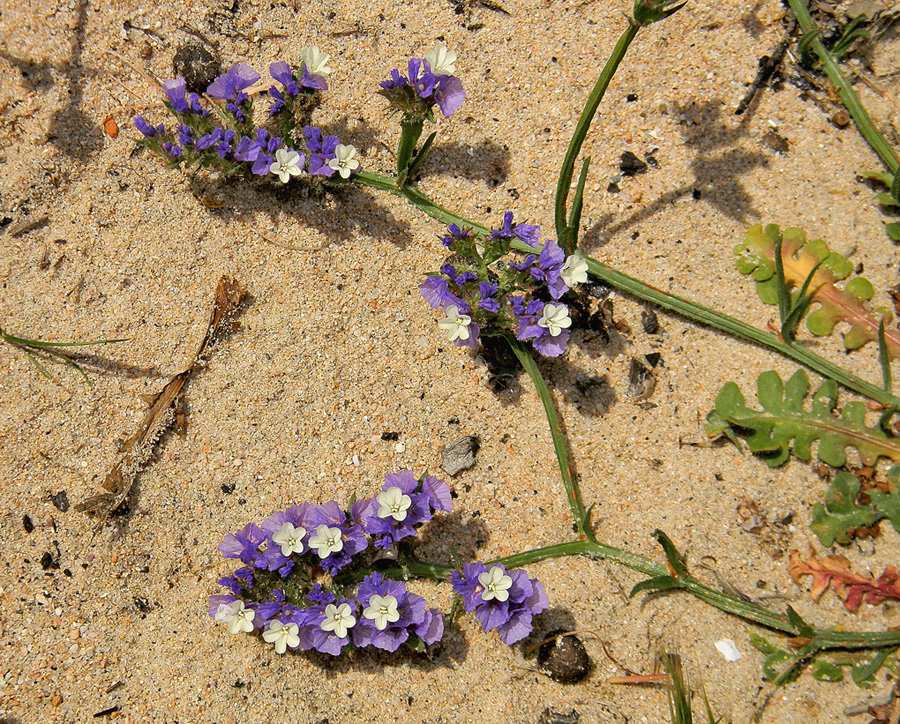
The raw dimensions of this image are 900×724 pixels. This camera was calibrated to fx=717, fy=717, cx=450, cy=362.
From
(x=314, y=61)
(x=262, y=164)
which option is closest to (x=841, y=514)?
(x=262, y=164)

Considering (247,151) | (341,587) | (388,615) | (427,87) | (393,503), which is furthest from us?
(247,151)

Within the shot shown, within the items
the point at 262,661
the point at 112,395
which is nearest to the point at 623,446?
the point at 262,661

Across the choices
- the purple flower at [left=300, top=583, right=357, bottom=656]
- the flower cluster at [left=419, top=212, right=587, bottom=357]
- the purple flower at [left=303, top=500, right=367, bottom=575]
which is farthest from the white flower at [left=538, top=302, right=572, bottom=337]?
the purple flower at [left=300, top=583, right=357, bottom=656]

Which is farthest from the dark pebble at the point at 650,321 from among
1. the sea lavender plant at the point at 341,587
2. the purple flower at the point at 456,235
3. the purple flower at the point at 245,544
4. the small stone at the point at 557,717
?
the purple flower at the point at 245,544

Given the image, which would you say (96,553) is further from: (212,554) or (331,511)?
(331,511)

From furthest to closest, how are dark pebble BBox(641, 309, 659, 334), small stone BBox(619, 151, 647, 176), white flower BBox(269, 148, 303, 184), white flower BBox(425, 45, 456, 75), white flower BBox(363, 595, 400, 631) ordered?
small stone BBox(619, 151, 647, 176), dark pebble BBox(641, 309, 659, 334), white flower BBox(269, 148, 303, 184), white flower BBox(425, 45, 456, 75), white flower BBox(363, 595, 400, 631)

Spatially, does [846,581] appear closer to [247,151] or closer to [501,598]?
[501,598]

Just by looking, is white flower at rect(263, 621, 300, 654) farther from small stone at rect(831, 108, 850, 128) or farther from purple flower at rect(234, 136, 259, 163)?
small stone at rect(831, 108, 850, 128)

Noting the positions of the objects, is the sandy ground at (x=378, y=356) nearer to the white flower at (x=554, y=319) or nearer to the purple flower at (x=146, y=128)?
the purple flower at (x=146, y=128)
